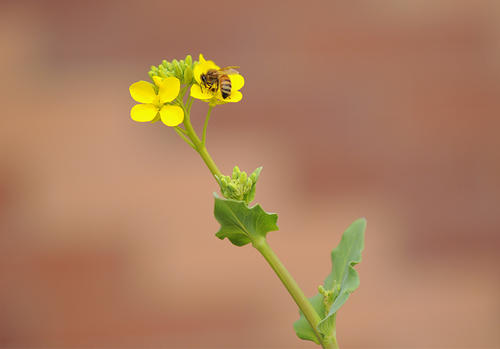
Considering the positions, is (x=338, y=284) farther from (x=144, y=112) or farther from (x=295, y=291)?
(x=144, y=112)

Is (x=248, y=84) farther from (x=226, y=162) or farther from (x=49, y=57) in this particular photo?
(x=49, y=57)

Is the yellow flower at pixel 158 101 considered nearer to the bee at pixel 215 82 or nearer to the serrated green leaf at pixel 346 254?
the bee at pixel 215 82

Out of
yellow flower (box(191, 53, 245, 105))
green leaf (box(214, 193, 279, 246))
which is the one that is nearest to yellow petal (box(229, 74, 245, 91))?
yellow flower (box(191, 53, 245, 105))

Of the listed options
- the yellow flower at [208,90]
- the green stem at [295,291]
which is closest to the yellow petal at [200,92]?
the yellow flower at [208,90]

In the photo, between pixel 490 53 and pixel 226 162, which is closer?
pixel 226 162

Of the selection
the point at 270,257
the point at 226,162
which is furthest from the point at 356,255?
the point at 226,162

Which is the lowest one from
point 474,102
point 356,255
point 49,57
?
point 356,255
